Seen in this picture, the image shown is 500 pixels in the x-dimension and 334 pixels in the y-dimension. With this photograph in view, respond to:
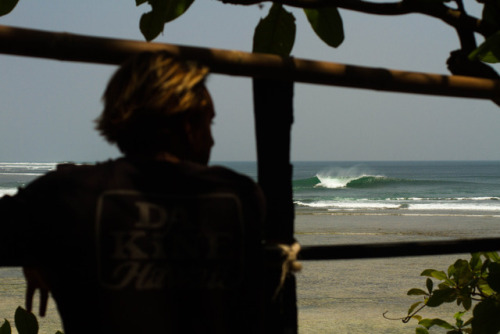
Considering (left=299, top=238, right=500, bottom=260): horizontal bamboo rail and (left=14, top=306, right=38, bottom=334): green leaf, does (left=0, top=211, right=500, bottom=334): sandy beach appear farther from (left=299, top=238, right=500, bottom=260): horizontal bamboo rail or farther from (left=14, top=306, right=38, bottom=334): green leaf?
(left=299, top=238, right=500, bottom=260): horizontal bamboo rail

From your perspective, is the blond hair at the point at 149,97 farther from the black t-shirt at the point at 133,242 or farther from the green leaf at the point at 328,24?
the green leaf at the point at 328,24

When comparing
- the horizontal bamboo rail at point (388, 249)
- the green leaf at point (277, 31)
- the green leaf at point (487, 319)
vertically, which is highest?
the green leaf at point (277, 31)

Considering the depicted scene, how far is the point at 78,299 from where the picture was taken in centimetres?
92

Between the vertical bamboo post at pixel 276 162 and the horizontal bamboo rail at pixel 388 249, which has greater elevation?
the vertical bamboo post at pixel 276 162

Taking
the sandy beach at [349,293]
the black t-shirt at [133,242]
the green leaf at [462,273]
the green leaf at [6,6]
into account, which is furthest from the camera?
the sandy beach at [349,293]

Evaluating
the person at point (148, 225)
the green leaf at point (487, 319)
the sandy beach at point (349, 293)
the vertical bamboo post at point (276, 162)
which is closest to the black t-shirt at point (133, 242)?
the person at point (148, 225)

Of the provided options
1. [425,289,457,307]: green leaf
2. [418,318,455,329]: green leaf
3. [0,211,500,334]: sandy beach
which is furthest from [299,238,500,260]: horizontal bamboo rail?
[0,211,500,334]: sandy beach

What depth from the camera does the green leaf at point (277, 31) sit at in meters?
1.46

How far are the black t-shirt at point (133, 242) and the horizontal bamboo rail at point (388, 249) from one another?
22 cm

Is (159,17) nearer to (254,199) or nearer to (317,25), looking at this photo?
(317,25)

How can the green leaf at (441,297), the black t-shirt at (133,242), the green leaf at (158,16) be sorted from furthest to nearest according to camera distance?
the green leaf at (441,297) → the green leaf at (158,16) → the black t-shirt at (133,242)

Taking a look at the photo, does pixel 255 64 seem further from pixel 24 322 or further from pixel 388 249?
pixel 24 322

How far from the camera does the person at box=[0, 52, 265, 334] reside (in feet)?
2.98

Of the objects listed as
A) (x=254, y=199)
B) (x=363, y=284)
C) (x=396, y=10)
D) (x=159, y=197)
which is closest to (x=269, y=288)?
(x=254, y=199)
